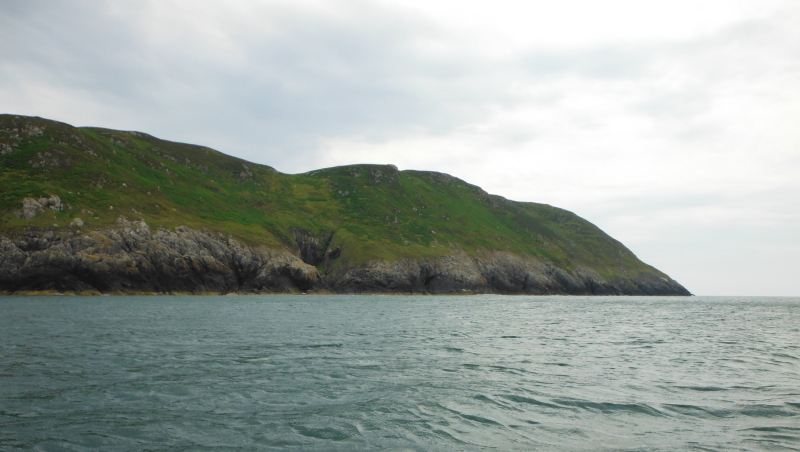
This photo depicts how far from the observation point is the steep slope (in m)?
83.7

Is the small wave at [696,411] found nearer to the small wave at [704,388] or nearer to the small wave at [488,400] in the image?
the small wave at [704,388]

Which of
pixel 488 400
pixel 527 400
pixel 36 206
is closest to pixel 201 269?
pixel 36 206

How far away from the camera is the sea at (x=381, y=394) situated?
10.9 m

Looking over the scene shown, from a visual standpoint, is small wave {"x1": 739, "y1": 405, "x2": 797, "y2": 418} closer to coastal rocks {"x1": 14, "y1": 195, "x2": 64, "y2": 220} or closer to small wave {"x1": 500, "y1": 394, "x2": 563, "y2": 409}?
small wave {"x1": 500, "y1": 394, "x2": 563, "y2": 409}

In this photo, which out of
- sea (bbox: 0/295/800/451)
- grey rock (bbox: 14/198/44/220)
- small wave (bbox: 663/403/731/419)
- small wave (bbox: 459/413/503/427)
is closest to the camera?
sea (bbox: 0/295/800/451)

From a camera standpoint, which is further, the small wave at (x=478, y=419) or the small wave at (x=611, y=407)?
the small wave at (x=611, y=407)

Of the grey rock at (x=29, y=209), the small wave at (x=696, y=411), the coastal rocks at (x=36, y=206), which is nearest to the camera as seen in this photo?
the small wave at (x=696, y=411)

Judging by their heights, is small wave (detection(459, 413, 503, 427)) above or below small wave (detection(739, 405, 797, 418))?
below

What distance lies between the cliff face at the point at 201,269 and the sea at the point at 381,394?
60039mm

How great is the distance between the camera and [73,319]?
3653cm

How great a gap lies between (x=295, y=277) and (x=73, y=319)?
274 feet

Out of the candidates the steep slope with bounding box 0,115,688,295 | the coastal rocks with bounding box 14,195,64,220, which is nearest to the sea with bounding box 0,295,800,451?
the steep slope with bounding box 0,115,688,295

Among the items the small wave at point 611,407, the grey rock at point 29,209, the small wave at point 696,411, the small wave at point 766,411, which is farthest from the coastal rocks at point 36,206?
Result: the small wave at point 766,411

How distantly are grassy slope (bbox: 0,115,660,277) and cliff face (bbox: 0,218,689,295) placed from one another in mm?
4363
